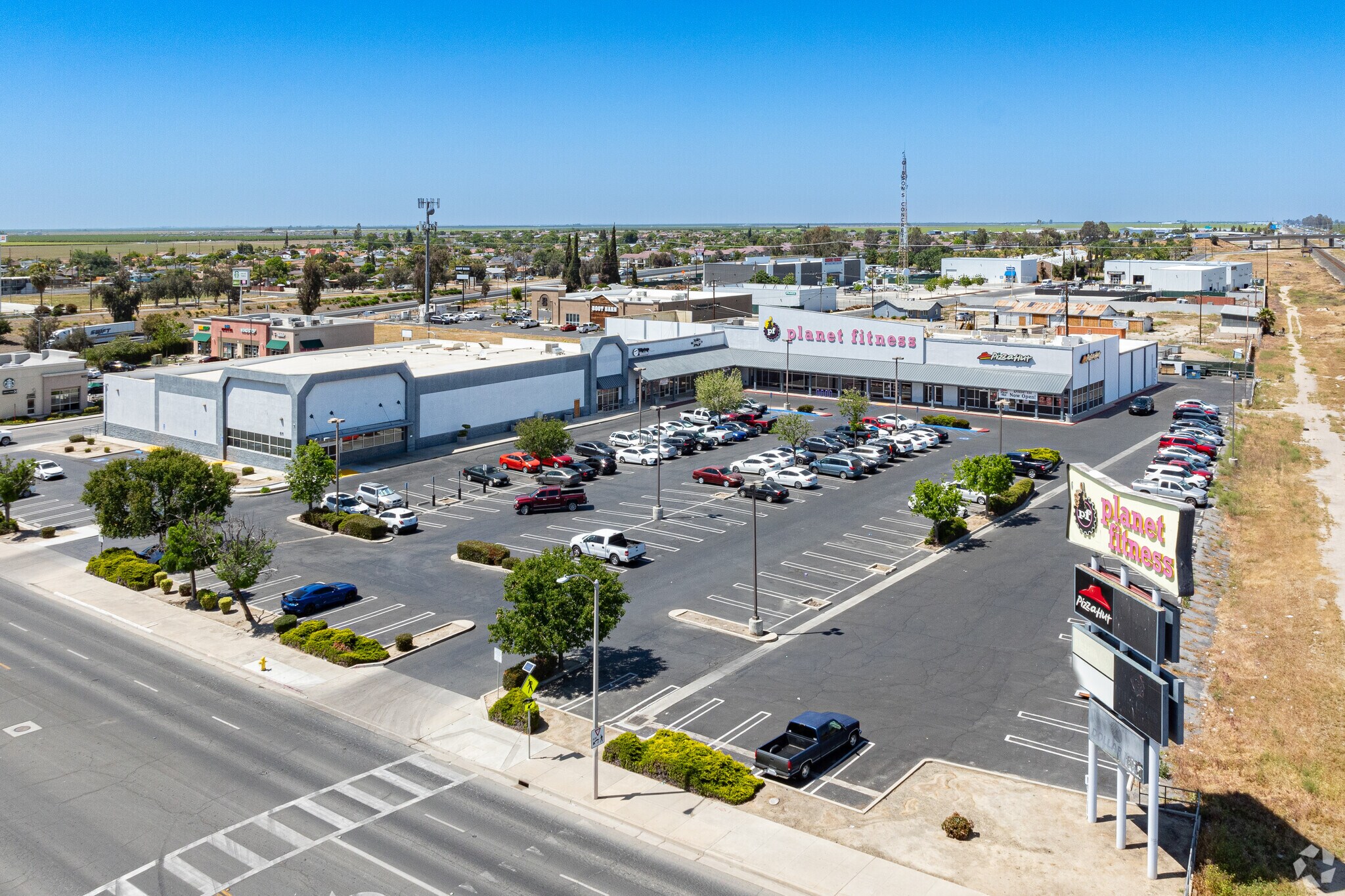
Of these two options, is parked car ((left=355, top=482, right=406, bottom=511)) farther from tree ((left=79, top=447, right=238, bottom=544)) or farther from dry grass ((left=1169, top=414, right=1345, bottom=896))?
dry grass ((left=1169, top=414, right=1345, bottom=896))

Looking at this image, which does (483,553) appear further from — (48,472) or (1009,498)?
(48,472)

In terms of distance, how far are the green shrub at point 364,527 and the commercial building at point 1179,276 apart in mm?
154478

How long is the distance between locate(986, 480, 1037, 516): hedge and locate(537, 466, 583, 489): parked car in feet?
77.6

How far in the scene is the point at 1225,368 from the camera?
10775 centimetres

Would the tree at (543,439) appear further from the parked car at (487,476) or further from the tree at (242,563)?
the tree at (242,563)

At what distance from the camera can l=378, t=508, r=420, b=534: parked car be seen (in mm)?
55281

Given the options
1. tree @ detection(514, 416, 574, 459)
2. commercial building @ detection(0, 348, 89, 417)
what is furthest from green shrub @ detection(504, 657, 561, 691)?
commercial building @ detection(0, 348, 89, 417)

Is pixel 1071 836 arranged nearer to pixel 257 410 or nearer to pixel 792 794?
pixel 792 794

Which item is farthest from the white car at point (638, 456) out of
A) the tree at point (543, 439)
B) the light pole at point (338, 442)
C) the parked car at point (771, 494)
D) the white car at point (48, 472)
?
the white car at point (48, 472)

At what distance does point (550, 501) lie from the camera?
58.6 meters

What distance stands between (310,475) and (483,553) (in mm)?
12360

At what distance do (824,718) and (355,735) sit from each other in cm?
1426

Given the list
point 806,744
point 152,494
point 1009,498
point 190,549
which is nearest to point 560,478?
point 152,494

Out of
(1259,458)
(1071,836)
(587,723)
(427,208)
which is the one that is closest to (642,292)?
(427,208)
